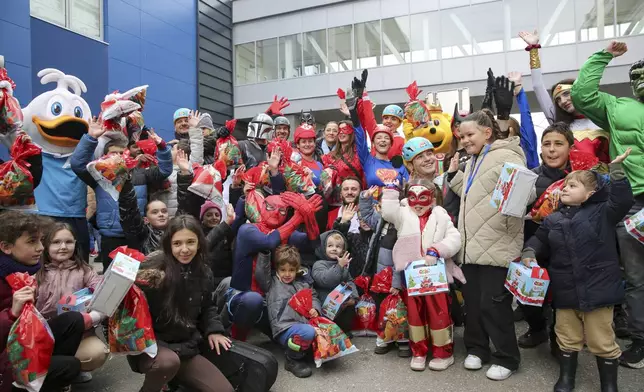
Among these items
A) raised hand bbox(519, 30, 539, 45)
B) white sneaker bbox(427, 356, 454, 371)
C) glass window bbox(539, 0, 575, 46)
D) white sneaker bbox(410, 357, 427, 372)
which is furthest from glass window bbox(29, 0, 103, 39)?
glass window bbox(539, 0, 575, 46)

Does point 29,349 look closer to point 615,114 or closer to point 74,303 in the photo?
point 74,303

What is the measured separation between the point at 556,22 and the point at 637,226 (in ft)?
46.3

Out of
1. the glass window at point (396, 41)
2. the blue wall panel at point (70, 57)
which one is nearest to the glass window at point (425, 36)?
the glass window at point (396, 41)

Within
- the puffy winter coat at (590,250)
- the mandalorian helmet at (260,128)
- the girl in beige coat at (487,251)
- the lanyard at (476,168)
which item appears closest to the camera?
the puffy winter coat at (590,250)

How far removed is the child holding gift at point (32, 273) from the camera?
2699 millimetres

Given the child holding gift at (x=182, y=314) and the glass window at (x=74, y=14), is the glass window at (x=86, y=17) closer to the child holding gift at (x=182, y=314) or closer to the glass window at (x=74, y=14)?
the glass window at (x=74, y=14)

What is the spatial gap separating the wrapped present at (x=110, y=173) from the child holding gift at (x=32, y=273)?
0.97 metres

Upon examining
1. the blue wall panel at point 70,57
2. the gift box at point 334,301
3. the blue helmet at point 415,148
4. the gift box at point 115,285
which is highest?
the blue wall panel at point 70,57

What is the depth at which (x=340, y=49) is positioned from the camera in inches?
708

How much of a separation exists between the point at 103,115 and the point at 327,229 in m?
2.32

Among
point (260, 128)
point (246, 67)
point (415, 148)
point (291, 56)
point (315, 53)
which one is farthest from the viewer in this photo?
point (246, 67)

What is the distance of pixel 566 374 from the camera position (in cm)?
307

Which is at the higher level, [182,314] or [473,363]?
[182,314]

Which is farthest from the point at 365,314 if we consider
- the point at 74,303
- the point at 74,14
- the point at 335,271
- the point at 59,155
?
the point at 74,14
